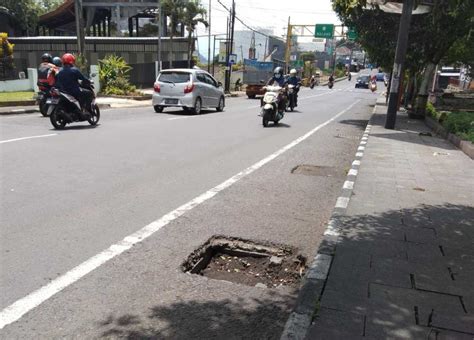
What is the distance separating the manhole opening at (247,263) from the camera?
374 cm

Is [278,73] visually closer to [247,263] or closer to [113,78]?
[247,263]

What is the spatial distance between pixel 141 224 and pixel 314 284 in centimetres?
204

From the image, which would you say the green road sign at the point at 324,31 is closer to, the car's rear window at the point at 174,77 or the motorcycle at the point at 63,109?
the car's rear window at the point at 174,77

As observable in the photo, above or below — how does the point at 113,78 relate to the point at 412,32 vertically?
below

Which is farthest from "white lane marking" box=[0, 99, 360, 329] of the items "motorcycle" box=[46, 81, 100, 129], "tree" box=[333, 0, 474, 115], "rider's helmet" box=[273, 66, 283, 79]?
"tree" box=[333, 0, 474, 115]

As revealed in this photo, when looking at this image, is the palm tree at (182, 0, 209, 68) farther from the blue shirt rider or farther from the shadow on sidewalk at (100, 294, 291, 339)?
the shadow on sidewalk at (100, 294, 291, 339)

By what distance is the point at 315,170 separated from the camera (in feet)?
26.0

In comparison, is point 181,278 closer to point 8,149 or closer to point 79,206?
point 79,206

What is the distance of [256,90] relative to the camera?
34.4 m

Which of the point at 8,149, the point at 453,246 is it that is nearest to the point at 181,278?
the point at 453,246

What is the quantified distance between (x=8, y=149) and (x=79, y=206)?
12.3ft

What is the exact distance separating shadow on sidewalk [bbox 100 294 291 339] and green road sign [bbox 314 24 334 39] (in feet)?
159

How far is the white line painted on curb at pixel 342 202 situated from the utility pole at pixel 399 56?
916cm

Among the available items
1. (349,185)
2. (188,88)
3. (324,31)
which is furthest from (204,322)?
(324,31)
